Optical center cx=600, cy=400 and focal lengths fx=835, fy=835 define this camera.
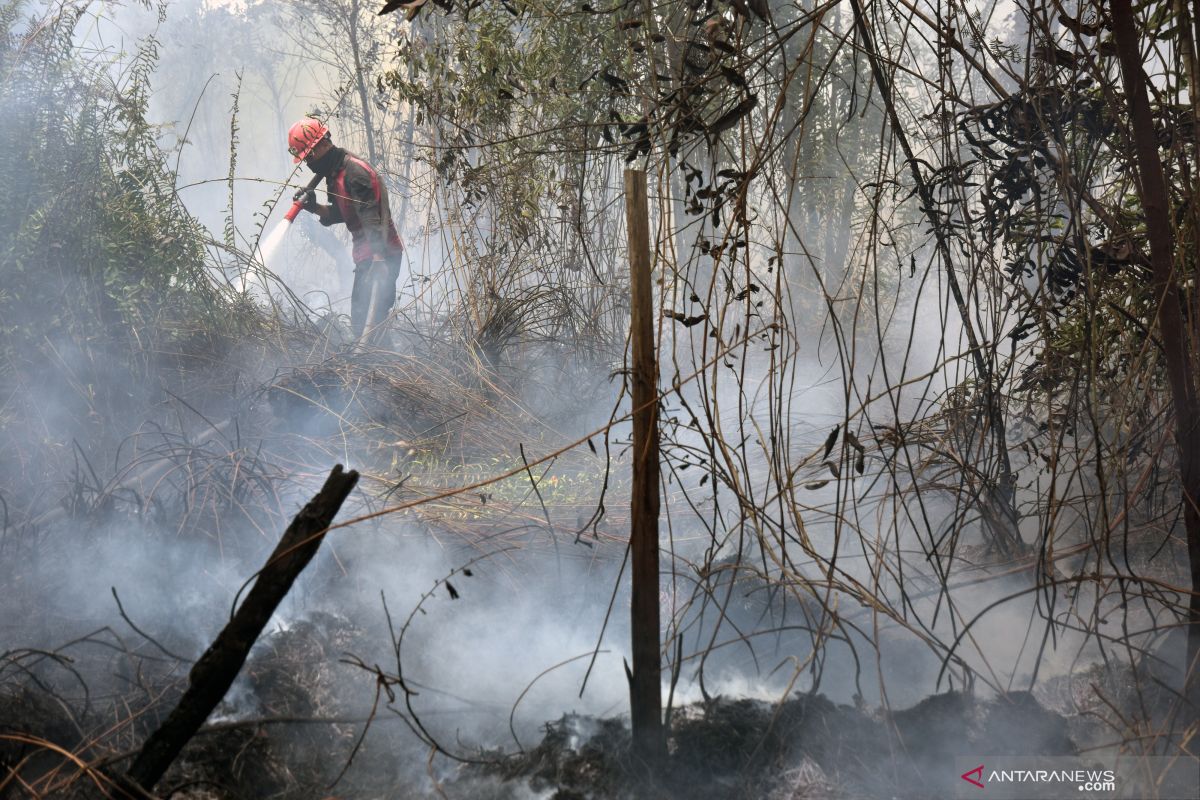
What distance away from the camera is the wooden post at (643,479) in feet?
6.92

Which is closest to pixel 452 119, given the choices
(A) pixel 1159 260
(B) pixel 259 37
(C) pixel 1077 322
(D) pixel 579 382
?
(D) pixel 579 382

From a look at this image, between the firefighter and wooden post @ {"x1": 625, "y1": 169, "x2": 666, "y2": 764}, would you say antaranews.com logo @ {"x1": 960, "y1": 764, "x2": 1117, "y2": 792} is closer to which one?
wooden post @ {"x1": 625, "y1": 169, "x2": 666, "y2": 764}

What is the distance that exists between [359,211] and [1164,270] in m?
5.57

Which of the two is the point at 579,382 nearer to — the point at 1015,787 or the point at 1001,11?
the point at 1015,787

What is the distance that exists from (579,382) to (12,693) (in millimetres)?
3743

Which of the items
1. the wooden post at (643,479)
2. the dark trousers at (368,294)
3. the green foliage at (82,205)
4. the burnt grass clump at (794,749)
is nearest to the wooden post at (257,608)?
the wooden post at (643,479)

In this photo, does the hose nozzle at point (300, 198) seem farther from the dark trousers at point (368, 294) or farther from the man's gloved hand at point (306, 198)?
the dark trousers at point (368, 294)

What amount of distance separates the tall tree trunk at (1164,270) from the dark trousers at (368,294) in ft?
17.5

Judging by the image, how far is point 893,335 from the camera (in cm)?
973

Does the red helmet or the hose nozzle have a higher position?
the red helmet

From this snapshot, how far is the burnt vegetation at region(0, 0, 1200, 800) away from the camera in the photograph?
2.27 meters

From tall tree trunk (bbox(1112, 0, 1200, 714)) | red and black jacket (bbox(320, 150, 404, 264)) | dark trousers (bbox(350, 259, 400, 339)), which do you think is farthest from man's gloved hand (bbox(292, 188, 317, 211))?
tall tree trunk (bbox(1112, 0, 1200, 714))

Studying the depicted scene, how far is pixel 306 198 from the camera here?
6359mm

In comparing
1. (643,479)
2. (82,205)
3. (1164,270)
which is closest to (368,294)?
(82,205)
